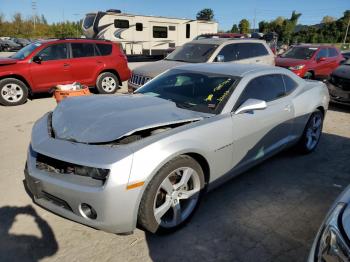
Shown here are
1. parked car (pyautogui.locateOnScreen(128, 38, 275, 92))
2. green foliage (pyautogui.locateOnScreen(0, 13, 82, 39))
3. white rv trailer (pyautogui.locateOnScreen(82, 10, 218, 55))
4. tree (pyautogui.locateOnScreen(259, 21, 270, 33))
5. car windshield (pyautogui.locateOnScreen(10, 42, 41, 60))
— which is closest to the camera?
parked car (pyautogui.locateOnScreen(128, 38, 275, 92))

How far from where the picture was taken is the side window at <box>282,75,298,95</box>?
4281 millimetres

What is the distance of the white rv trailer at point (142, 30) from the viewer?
59.4ft

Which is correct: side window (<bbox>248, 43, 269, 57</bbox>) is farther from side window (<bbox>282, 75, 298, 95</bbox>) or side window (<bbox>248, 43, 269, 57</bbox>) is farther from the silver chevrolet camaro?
the silver chevrolet camaro

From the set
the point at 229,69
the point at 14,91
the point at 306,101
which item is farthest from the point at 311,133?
the point at 14,91

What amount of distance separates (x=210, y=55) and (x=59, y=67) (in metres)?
4.15

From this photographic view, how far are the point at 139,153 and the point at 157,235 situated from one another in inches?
36.5

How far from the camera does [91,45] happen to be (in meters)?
9.10

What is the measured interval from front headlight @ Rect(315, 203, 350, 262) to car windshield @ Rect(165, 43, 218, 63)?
22.1 ft

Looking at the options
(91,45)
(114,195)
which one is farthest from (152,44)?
(114,195)

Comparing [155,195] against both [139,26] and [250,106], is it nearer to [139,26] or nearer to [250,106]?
[250,106]

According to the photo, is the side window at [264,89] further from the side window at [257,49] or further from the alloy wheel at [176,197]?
the side window at [257,49]

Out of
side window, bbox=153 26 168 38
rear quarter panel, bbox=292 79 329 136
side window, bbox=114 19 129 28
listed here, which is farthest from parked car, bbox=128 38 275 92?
side window, bbox=153 26 168 38

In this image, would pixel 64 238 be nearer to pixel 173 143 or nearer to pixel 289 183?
pixel 173 143

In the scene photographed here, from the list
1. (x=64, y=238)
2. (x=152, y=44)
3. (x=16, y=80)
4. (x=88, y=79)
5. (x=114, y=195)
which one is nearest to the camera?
(x=114, y=195)
